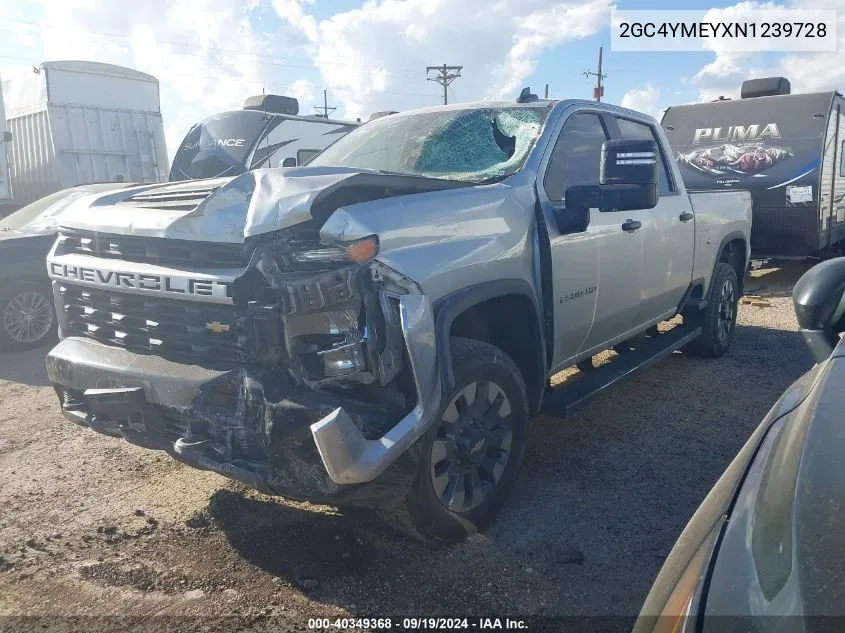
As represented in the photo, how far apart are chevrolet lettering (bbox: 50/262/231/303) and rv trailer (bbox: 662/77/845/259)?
9.58 m

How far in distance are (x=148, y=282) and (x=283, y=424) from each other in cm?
88

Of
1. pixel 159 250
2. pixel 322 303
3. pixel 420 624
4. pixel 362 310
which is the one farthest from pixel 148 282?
pixel 420 624

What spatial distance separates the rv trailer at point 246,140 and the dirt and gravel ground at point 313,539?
728cm

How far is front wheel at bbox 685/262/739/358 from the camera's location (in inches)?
236

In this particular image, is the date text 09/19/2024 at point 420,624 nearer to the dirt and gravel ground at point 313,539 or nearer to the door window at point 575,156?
the dirt and gravel ground at point 313,539

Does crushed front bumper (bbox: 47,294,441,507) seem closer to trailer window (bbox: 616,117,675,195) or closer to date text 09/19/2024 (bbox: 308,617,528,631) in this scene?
date text 09/19/2024 (bbox: 308,617,528,631)

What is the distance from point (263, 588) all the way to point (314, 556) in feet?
0.91

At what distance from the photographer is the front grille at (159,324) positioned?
271cm

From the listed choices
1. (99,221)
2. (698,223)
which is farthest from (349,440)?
(698,223)

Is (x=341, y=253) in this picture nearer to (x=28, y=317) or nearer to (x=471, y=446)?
(x=471, y=446)

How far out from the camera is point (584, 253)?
380cm

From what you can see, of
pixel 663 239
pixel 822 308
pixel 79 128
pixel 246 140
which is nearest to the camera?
pixel 822 308

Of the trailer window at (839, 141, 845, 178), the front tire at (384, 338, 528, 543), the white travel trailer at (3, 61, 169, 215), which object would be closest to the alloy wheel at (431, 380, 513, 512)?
the front tire at (384, 338, 528, 543)

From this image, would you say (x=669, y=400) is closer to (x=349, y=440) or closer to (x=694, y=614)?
(x=349, y=440)
